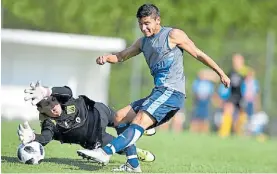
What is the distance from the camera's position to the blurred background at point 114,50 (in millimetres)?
26781

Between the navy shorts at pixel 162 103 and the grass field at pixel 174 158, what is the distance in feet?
2.54

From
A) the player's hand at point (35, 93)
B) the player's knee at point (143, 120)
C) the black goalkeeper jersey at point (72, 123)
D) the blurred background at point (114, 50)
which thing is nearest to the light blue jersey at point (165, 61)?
the player's knee at point (143, 120)

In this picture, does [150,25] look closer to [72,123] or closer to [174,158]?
[72,123]

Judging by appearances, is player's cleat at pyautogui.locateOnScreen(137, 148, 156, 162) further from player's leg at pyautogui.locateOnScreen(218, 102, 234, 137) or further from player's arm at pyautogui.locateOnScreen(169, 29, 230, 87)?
player's leg at pyautogui.locateOnScreen(218, 102, 234, 137)

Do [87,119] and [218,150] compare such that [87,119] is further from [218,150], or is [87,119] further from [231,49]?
[231,49]

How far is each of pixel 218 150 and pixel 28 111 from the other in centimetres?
1115

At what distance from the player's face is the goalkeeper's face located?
121 cm

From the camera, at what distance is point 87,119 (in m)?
9.96

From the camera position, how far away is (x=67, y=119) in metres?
9.77

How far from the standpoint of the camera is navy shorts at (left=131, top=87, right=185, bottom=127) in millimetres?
9344

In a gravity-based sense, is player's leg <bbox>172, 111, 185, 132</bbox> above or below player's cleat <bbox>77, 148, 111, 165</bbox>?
above

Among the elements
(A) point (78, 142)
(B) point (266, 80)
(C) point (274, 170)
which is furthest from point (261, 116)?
(A) point (78, 142)

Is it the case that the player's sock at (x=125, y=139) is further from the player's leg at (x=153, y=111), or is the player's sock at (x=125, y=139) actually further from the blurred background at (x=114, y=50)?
the blurred background at (x=114, y=50)

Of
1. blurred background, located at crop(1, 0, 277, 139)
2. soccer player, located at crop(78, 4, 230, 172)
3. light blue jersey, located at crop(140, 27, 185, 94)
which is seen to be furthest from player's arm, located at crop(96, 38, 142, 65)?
blurred background, located at crop(1, 0, 277, 139)
